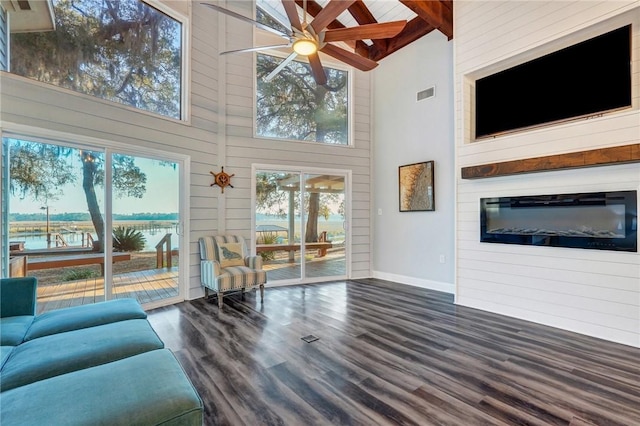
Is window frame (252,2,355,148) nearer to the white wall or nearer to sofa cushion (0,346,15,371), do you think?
the white wall

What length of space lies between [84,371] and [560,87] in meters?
4.81

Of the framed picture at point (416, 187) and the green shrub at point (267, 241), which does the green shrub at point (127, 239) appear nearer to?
the green shrub at point (267, 241)

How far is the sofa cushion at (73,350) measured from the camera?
145cm

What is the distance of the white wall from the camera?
4805 mm

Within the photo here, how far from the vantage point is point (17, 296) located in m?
2.22

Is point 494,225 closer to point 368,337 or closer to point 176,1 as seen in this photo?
point 368,337

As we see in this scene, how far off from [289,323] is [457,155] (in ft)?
10.4

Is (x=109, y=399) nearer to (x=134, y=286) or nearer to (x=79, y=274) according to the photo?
(x=79, y=274)

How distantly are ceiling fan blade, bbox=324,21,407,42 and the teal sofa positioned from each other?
3.12m

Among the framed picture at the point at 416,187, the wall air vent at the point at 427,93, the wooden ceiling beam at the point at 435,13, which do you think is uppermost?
the wooden ceiling beam at the point at 435,13

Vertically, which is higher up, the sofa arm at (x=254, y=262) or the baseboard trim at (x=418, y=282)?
the sofa arm at (x=254, y=262)

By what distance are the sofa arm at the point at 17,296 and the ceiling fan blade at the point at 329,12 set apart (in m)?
3.28

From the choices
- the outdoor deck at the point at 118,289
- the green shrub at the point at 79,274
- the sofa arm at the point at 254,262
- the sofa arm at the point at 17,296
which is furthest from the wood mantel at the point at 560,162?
the green shrub at the point at 79,274

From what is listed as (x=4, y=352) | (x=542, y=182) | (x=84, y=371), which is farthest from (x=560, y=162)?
(x=4, y=352)
